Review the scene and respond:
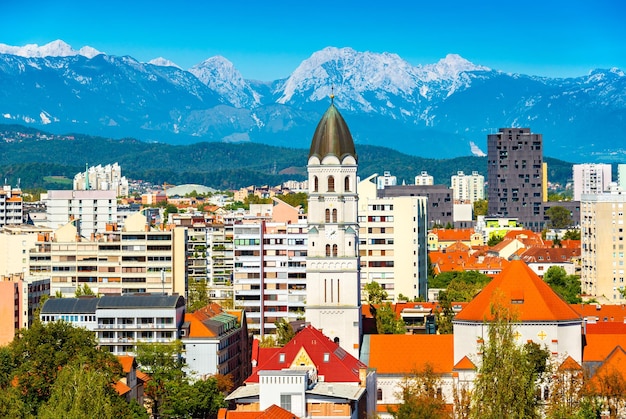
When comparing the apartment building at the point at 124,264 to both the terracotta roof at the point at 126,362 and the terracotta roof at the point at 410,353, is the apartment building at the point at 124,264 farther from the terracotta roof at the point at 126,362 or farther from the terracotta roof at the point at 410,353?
the terracotta roof at the point at 410,353

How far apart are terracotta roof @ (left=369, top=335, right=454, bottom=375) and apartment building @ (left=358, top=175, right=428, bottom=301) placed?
46011 millimetres

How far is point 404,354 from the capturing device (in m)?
77.0

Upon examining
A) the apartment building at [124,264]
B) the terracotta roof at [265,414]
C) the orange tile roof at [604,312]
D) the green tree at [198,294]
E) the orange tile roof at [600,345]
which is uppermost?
the apartment building at [124,264]

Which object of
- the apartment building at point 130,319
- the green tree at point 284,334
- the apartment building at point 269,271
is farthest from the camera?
the apartment building at point 269,271

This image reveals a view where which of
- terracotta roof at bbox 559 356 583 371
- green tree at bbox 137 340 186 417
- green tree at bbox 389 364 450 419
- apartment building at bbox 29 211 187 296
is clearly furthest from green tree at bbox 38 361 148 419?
apartment building at bbox 29 211 187 296

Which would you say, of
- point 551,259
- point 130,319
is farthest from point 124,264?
Answer: point 551,259

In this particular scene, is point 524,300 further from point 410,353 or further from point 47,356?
point 47,356

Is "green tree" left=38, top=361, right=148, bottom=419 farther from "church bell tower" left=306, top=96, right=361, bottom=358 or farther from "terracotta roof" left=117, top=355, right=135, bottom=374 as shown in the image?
"church bell tower" left=306, top=96, right=361, bottom=358

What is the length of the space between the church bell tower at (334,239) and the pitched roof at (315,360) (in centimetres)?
493

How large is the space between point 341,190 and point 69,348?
1618cm

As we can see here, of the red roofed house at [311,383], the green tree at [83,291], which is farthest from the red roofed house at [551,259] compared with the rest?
the red roofed house at [311,383]

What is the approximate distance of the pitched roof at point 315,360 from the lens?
71500mm

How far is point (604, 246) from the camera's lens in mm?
143875

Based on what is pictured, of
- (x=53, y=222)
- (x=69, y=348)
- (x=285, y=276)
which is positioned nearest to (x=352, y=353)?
(x=69, y=348)
